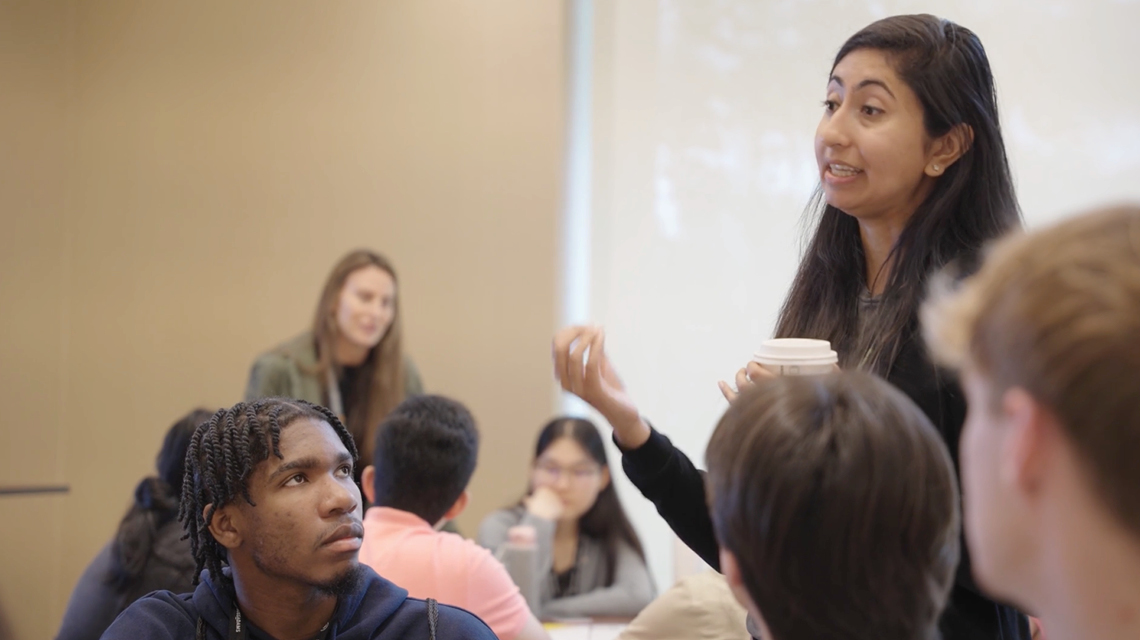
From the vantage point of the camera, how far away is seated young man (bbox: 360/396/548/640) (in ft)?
6.81

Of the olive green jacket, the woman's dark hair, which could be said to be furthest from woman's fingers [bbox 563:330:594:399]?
the olive green jacket

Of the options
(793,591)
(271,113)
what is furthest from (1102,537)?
(271,113)

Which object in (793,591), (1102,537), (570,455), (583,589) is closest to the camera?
(1102,537)

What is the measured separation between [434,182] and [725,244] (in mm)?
1390

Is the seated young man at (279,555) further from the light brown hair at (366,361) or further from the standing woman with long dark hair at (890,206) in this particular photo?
the light brown hair at (366,361)

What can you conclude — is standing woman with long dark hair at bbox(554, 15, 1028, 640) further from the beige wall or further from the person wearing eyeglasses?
the beige wall

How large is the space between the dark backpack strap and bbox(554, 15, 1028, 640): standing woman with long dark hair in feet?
1.45

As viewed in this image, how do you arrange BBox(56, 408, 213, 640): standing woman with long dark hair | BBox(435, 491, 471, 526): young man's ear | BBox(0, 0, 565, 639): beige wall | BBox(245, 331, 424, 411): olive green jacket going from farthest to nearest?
BBox(0, 0, 565, 639): beige wall
BBox(245, 331, 424, 411): olive green jacket
BBox(56, 408, 213, 640): standing woman with long dark hair
BBox(435, 491, 471, 526): young man's ear

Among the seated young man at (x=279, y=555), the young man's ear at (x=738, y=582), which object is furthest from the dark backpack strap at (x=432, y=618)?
the young man's ear at (x=738, y=582)

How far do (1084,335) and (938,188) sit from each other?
91cm

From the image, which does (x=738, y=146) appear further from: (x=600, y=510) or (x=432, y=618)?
(x=432, y=618)

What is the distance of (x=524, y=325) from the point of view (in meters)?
4.80

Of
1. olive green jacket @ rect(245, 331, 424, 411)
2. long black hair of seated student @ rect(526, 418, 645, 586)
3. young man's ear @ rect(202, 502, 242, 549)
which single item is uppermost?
olive green jacket @ rect(245, 331, 424, 411)

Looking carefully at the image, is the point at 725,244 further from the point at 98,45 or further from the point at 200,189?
the point at 98,45
